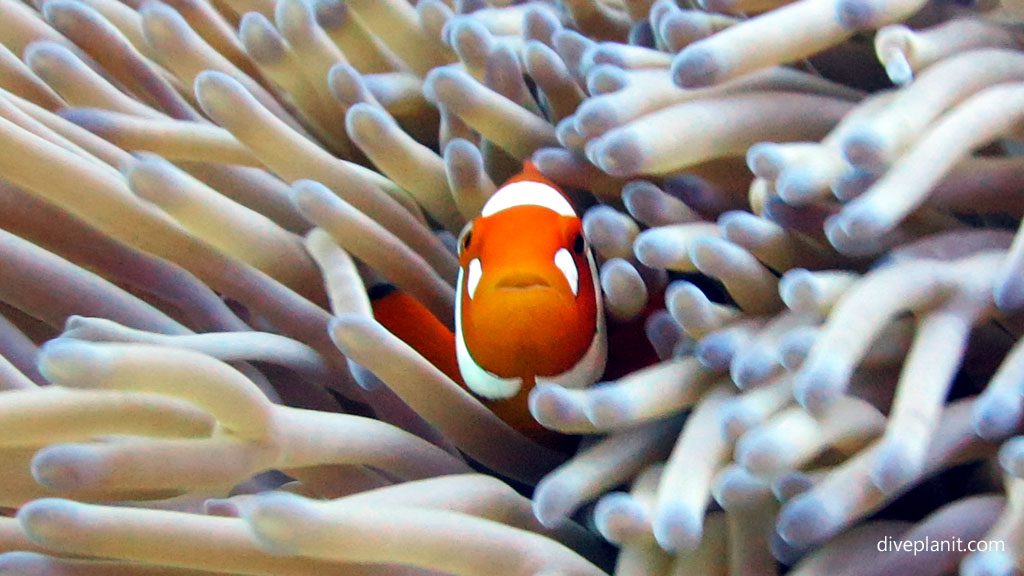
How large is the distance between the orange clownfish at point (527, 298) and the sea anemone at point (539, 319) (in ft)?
0.10

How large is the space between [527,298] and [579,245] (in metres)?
0.11

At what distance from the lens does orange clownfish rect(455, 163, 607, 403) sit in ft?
2.09

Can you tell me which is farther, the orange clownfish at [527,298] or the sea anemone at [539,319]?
the orange clownfish at [527,298]

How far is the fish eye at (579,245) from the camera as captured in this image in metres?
0.71

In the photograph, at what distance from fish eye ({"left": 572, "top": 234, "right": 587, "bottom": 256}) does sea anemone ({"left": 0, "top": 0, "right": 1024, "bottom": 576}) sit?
0.12 ft

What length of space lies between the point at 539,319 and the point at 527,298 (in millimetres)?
19

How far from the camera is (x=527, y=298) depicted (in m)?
0.63

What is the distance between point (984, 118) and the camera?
1.79 ft

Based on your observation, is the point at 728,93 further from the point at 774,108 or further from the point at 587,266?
the point at 587,266

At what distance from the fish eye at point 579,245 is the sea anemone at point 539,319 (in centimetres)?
4

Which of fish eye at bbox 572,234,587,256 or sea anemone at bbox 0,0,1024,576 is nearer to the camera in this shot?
sea anemone at bbox 0,0,1024,576

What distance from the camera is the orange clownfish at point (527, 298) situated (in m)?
0.64

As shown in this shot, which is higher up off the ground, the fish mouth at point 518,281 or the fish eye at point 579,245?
the fish mouth at point 518,281

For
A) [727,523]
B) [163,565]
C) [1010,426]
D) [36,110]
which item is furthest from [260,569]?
[36,110]
